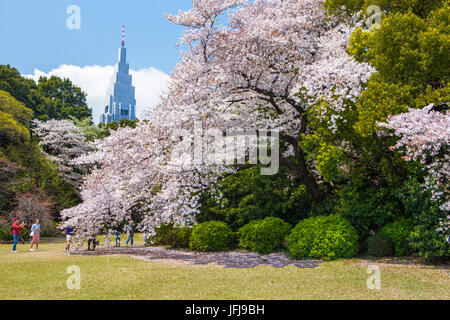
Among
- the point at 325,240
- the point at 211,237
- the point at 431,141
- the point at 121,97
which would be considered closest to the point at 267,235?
the point at 211,237

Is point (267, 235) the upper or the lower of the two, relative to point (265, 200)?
lower

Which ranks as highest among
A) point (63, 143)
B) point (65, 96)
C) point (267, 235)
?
point (65, 96)

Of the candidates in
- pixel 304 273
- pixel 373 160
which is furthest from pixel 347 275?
pixel 373 160

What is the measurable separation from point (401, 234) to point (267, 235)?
185 inches

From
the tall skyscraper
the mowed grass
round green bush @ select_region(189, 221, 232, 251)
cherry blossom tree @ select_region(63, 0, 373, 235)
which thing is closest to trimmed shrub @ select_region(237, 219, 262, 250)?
round green bush @ select_region(189, 221, 232, 251)

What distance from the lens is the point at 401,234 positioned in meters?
11.8

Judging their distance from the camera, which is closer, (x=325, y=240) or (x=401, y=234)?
(x=325, y=240)

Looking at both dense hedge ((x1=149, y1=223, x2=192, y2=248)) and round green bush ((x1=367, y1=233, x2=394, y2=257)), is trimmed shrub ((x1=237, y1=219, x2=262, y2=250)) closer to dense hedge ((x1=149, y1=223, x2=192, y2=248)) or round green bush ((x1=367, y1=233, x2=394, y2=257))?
dense hedge ((x1=149, y1=223, x2=192, y2=248))

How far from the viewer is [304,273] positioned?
31.3 feet

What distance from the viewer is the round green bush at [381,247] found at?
1189cm

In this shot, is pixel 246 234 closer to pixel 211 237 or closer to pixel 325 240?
pixel 211 237

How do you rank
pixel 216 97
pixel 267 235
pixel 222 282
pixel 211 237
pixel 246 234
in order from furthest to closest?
pixel 211 237 → pixel 246 234 → pixel 267 235 → pixel 216 97 → pixel 222 282

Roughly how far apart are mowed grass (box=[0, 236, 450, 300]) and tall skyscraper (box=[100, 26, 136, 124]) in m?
150

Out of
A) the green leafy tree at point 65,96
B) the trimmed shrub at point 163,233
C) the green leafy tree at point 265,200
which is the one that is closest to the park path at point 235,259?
the green leafy tree at point 265,200
